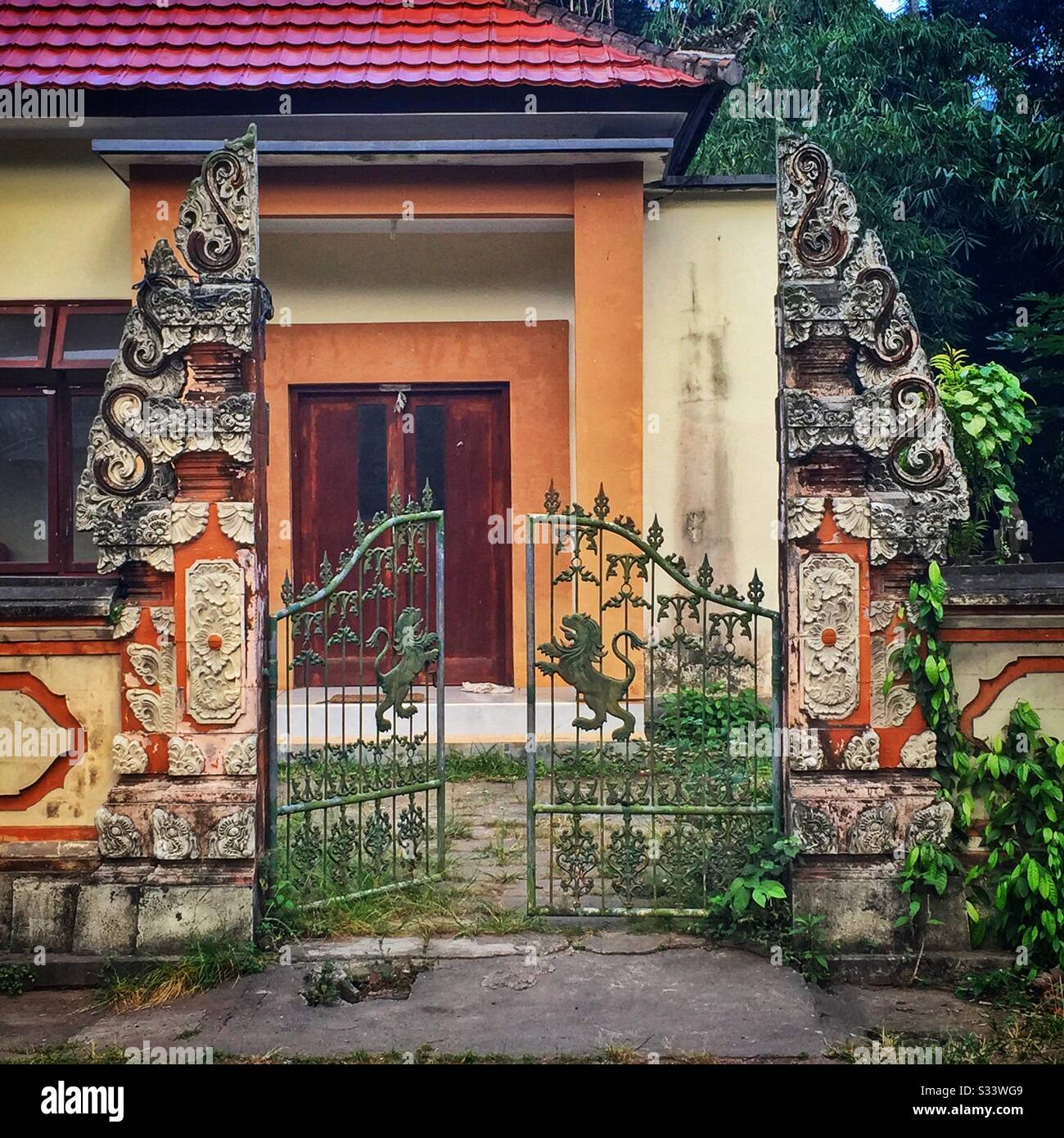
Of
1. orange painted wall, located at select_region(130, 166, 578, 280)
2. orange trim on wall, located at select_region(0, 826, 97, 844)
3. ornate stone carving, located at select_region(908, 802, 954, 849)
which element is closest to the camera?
ornate stone carving, located at select_region(908, 802, 954, 849)

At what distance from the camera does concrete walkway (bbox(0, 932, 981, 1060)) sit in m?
4.06

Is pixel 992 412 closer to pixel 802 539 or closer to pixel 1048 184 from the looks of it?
pixel 802 539

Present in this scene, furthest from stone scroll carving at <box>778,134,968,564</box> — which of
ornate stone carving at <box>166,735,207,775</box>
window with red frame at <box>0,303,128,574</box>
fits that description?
window with red frame at <box>0,303,128,574</box>

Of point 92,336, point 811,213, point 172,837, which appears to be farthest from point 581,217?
point 172,837

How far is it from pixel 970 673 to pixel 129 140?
6.66 meters

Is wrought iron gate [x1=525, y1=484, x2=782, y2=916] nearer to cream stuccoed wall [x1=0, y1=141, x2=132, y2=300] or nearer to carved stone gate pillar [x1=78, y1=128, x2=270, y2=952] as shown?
carved stone gate pillar [x1=78, y1=128, x2=270, y2=952]

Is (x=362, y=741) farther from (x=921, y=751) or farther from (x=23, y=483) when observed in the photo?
(x=23, y=483)

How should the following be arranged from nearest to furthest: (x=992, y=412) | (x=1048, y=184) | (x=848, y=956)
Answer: (x=848, y=956), (x=992, y=412), (x=1048, y=184)

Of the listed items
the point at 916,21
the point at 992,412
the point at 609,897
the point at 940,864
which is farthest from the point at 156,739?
the point at 916,21

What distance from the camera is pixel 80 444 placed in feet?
30.0

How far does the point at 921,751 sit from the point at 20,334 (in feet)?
24.8

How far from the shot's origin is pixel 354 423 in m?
9.35

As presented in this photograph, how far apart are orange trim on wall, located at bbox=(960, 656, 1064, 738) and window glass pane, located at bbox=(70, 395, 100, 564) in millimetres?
6832

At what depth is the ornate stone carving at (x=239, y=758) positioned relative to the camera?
4.92 metres
